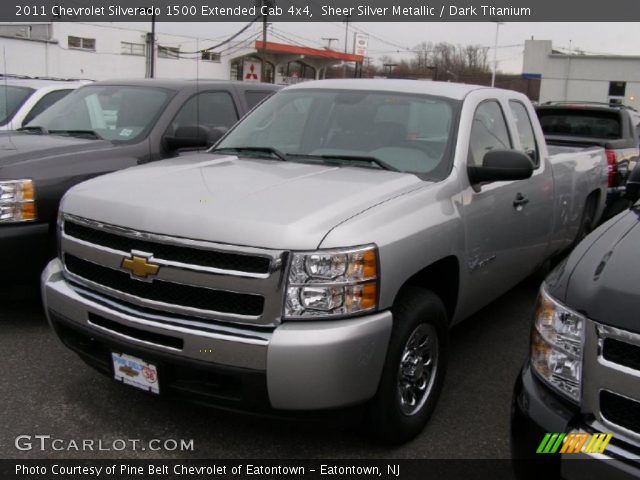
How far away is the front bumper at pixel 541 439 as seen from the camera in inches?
80.4

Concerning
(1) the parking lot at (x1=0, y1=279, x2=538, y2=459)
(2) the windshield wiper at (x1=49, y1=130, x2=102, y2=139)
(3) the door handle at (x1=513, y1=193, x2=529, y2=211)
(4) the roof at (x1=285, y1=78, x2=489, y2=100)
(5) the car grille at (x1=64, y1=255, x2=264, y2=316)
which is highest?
(4) the roof at (x1=285, y1=78, x2=489, y2=100)

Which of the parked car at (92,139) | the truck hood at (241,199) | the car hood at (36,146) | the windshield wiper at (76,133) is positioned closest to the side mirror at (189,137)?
the parked car at (92,139)

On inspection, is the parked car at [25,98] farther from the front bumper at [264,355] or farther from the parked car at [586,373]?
the parked car at [586,373]

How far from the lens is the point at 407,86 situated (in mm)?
4457

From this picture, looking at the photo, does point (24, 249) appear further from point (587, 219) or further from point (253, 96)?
point (587, 219)

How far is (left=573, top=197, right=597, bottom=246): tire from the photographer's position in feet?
20.7

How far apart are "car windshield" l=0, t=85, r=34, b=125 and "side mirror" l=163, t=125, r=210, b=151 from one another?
10.9 feet

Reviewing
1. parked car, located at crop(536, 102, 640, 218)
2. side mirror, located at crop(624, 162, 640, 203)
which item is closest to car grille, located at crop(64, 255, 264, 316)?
side mirror, located at crop(624, 162, 640, 203)

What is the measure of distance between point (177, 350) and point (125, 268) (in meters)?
0.48

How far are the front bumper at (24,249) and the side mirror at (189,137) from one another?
4.56ft

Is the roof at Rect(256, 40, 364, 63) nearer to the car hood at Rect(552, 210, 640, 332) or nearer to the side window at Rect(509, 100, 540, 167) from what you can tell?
the side window at Rect(509, 100, 540, 167)

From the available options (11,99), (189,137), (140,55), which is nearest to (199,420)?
(189,137)

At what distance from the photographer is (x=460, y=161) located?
3.82 metres

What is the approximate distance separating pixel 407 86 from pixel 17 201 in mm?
2733
